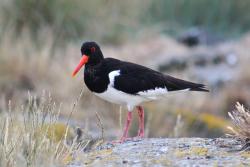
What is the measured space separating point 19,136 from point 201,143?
5.11 ft

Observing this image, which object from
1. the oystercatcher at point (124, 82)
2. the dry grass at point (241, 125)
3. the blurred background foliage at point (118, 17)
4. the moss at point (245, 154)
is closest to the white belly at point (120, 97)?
the oystercatcher at point (124, 82)

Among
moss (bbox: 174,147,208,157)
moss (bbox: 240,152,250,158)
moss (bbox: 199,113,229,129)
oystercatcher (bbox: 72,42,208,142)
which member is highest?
oystercatcher (bbox: 72,42,208,142)

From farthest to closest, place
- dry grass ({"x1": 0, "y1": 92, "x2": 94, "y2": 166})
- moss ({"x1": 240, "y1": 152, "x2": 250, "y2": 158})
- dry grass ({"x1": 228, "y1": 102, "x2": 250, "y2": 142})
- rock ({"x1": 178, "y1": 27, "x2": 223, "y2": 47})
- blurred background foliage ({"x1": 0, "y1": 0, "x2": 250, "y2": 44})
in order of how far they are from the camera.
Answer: rock ({"x1": 178, "y1": 27, "x2": 223, "y2": 47}) → blurred background foliage ({"x1": 0, "y1": 0, "x2": 250, "y2": 44}) → dry grass ({"x1": 228, "y1": 102, "x2": 250, "y2": 142}) → moss ({"x1": 240, "y1": 152, "x2": 250, "y2": 158}) → dry grass ({"x1": 0, "y1": 92, "x2": 94, "y2": 166})

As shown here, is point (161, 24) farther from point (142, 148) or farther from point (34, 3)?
point (142, 148)

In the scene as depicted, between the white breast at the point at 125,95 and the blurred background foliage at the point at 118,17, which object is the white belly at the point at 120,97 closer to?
the white breast at the point at 125,95

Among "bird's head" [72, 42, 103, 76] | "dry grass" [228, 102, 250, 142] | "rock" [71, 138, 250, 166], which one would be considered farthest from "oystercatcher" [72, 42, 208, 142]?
"dry grass" [228, 102, 250, 142]

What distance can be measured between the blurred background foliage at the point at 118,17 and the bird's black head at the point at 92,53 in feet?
31.1

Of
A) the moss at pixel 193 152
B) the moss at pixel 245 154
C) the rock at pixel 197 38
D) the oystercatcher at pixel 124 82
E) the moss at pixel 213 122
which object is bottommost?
the moss at pixel 245 154

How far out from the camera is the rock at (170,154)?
5891 mm

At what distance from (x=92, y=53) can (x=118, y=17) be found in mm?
12212

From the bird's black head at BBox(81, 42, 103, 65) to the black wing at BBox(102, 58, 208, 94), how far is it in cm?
13

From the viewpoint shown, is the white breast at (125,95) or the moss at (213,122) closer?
the white breast at (125,95)

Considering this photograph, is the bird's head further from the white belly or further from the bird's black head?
the white belly

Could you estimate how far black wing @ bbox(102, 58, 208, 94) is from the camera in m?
7.30
